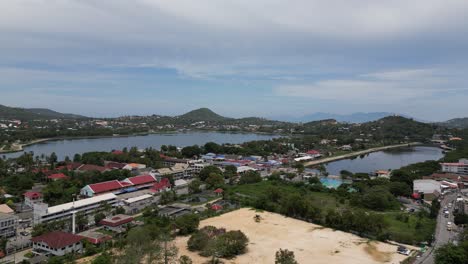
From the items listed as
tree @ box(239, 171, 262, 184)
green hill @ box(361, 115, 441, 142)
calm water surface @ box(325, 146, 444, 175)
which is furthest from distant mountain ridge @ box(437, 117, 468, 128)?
tree @ box(239, 171, 262, 184)

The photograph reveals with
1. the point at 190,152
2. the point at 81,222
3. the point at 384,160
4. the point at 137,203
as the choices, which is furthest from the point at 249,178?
the point at 384,160

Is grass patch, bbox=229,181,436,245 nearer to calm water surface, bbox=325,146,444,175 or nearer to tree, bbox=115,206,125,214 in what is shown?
tree, bbox=115,206,125,214

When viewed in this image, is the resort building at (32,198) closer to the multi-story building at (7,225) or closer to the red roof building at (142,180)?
the multi-story building at (7,225)

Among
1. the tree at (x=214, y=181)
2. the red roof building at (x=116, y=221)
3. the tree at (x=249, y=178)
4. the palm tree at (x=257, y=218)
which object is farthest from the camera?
the tree at (x=249, y=178)

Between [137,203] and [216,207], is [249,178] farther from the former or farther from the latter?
[137,203]

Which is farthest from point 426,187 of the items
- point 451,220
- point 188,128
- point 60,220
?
point 188,128

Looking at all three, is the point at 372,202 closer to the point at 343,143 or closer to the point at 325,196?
the point at 325,196

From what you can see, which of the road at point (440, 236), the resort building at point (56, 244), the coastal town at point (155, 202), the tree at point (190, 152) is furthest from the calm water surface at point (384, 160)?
the resort building at point (56, 244)
